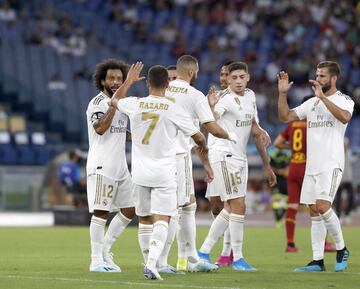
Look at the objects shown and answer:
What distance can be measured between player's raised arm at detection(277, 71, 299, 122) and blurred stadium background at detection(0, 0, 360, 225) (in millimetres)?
15658

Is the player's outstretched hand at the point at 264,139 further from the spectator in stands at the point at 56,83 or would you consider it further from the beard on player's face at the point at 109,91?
the spectator in stands at the point at 56,83

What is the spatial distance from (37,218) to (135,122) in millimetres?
18161

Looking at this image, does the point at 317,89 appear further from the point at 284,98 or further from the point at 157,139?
the point at 157,139

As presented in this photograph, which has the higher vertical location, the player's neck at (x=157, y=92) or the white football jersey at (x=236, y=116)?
the player's neck at (x=157, y=92)

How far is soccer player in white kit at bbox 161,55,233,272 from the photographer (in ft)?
48.5

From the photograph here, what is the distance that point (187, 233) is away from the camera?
15328mm

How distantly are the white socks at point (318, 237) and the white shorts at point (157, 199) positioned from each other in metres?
2.40

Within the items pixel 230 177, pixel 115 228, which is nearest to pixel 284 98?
pixel 230 177

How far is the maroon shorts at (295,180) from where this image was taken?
20.0 metres

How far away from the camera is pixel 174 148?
563 inches

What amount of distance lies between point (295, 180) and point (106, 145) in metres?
5.77

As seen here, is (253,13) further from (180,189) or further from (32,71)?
(180,189)

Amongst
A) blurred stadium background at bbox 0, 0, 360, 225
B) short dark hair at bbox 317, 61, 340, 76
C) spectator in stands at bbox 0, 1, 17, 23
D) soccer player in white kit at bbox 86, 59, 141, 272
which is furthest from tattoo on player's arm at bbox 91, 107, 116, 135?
spectator in stands at bbox 0, 1, 17, 23

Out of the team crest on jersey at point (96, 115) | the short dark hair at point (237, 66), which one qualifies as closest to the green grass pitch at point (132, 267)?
the team crest on jersey at point (96, 115)
